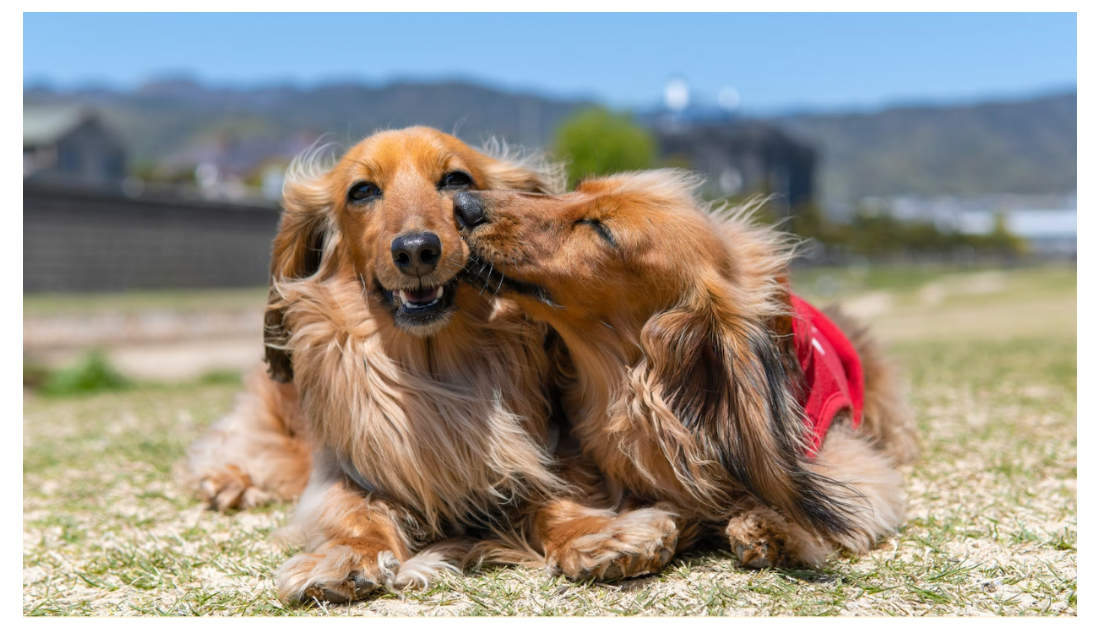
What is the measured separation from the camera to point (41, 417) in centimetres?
799

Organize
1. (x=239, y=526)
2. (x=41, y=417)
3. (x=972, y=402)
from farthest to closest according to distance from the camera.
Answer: (x=41, y=417) → (x=972, y=402) → (x=239, y=526)

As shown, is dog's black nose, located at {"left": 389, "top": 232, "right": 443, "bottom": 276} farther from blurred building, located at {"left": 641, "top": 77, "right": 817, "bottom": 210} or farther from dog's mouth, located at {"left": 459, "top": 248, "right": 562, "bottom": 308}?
blurred building, located at {"left": 641, "top": 77, "right": 817, "bottom": 210}

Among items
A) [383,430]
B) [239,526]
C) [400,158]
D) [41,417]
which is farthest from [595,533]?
[41,417]

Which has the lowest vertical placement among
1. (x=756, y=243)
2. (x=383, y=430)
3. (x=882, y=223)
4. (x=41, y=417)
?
(x=41, y=417)

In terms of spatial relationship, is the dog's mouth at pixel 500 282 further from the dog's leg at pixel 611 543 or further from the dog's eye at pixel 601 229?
the dog's leg at pixel 611 543

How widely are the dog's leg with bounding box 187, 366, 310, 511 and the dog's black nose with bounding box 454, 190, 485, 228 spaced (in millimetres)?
1758

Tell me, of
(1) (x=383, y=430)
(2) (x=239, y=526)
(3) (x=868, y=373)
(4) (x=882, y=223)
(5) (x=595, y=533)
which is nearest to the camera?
(5) (x=595, y=533)

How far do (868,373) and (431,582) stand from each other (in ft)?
8.19

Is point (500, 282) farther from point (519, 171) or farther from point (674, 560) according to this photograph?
point (674, 560)

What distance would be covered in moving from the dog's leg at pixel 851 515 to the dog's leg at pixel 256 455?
227cm

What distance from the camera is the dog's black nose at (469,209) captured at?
305 centimetres

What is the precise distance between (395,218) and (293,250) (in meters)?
0.83

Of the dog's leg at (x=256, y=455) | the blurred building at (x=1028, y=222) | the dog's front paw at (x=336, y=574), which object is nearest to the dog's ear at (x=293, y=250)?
the dog's leg at (x=256, y=455)

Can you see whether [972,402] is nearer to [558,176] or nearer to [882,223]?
[558,176]
